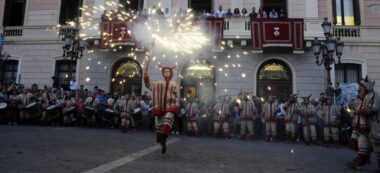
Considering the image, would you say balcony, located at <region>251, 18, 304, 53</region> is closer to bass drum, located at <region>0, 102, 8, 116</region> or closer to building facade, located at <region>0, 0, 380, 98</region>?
building facade, located at <region>0, 0, 380, 98</region>

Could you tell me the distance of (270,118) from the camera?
1312 cm

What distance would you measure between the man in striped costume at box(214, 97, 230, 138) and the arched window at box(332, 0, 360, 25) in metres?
10.1

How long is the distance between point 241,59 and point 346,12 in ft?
24.0

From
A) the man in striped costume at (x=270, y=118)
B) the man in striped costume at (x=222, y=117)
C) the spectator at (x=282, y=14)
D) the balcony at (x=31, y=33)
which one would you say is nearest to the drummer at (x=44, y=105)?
the balcony at (x=31, y=33)

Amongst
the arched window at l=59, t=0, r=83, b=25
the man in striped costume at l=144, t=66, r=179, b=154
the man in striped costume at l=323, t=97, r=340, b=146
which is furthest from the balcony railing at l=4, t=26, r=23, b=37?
the man in striped costume at l=323, t=97, r=340, b=146

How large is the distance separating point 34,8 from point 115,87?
825 cm

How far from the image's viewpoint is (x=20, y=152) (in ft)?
22.9

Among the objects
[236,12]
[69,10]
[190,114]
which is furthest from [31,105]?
[236,12]

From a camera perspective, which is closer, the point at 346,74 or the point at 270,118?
the point at 270,118

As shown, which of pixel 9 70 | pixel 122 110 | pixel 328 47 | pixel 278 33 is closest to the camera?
pixel 328 47

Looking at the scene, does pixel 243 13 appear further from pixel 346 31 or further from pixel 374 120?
pixel 374 120

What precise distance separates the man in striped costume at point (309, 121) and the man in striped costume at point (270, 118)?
3.59ft

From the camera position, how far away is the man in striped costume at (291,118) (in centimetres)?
1287

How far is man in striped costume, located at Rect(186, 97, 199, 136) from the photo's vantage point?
44.6 ft
